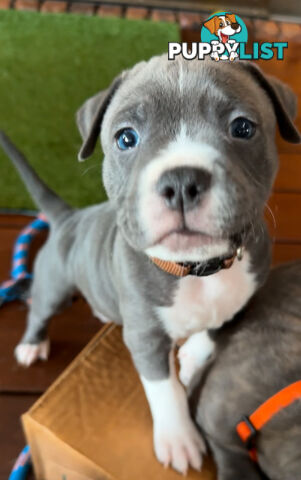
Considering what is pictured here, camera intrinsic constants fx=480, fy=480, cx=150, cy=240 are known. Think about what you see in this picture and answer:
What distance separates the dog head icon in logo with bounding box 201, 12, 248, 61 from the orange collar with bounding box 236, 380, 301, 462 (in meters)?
0.71

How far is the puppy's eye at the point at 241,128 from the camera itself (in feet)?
3.00

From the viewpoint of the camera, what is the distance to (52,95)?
7.32 feet

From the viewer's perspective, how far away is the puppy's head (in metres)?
0.80

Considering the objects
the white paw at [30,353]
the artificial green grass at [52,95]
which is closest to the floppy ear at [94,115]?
the white paw at [30,353]

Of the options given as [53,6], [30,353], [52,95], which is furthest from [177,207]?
[53,6]

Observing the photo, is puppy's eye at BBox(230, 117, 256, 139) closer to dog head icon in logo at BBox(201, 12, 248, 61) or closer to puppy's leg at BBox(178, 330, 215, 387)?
dog head icon in logo at BBox(201, 12, 248, 61)

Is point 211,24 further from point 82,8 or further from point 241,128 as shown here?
point 82,8

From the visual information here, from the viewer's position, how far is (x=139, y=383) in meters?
1.35

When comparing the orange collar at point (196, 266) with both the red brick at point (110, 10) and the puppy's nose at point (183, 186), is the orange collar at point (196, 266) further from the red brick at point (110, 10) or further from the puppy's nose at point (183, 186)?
the red brick at point (110, 10)

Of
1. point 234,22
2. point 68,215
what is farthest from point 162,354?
point 234,22

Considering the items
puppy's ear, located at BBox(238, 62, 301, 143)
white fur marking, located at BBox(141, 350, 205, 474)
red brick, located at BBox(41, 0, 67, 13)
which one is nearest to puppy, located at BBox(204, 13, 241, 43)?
puppy's ear, located at BBox(238, 62, 301, 143)

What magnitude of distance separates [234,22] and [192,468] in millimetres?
1116

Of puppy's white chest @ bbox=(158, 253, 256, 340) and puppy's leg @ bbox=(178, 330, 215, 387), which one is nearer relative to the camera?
puppy's white chest @ bbox=(158, 253, 256, 340)

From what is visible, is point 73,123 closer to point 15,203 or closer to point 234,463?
point 15,203
